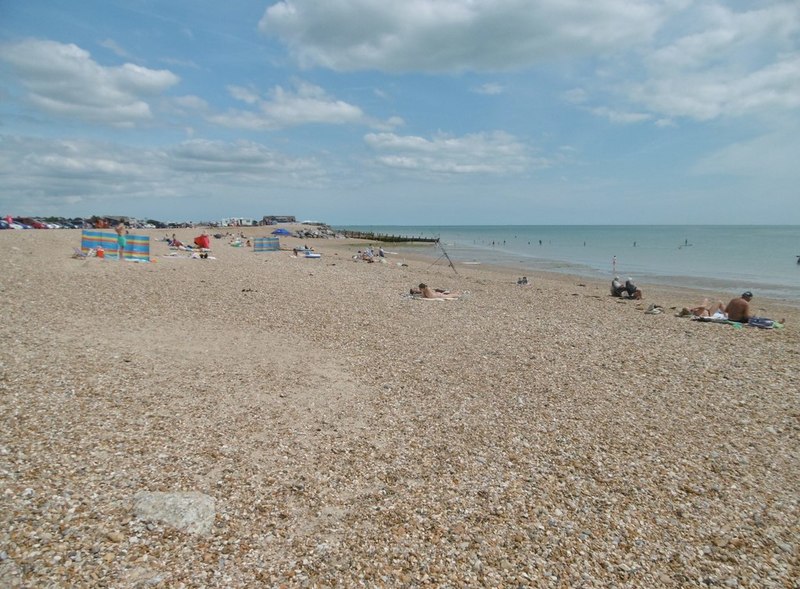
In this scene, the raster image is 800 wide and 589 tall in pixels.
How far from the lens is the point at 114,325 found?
9688 millimetres

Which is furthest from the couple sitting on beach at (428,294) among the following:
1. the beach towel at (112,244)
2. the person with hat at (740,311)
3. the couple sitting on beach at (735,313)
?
the beach towel at (112,244)

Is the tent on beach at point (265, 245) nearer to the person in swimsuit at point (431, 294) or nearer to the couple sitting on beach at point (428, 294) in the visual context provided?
the couple sitting on beach at point (428, 294)

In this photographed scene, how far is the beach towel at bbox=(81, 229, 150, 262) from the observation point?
1912cm

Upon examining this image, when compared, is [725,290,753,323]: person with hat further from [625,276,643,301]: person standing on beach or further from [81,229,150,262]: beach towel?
[81,229,150,262]: beach towel

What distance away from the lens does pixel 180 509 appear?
407 centimetres

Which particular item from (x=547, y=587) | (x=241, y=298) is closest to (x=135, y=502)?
(x=547, y=587)

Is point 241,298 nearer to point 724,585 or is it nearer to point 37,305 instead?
point 37,305

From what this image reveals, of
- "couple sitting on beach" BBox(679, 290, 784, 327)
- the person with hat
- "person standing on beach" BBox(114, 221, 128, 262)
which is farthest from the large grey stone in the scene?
"person standing on beach" BBox(114, 221, 128, 262)

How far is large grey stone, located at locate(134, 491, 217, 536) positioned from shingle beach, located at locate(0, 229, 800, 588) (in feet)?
0.06

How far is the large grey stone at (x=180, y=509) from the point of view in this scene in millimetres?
3914

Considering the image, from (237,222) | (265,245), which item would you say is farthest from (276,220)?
(265,245)

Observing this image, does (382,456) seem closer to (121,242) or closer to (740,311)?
(740,311)

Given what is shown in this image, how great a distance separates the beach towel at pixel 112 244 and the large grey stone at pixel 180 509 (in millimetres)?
17840

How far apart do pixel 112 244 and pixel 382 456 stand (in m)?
18.9
